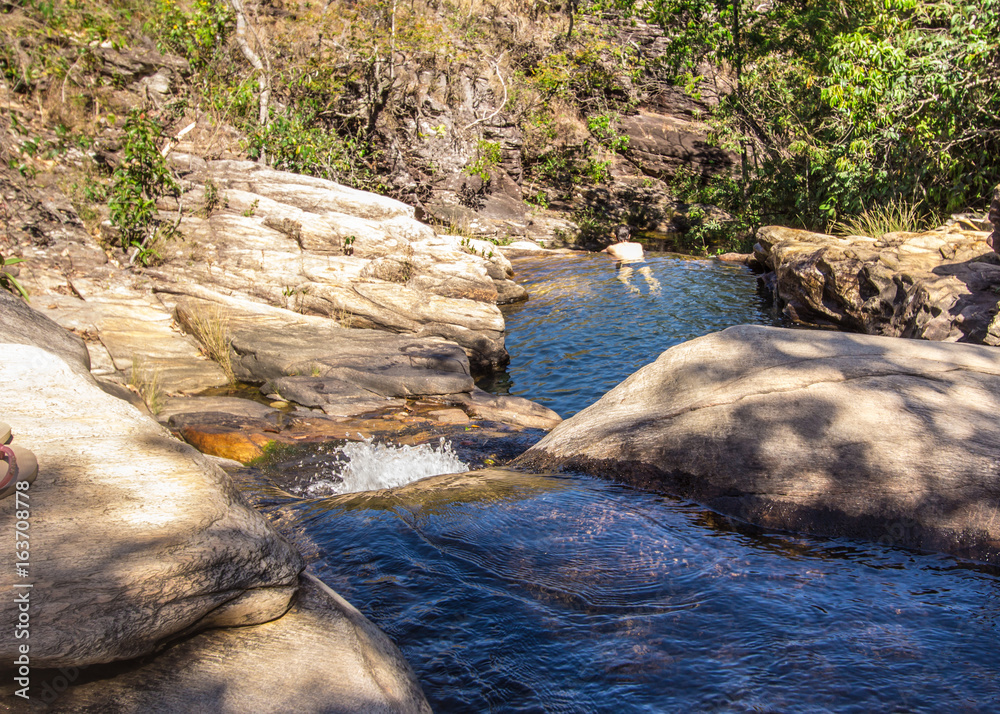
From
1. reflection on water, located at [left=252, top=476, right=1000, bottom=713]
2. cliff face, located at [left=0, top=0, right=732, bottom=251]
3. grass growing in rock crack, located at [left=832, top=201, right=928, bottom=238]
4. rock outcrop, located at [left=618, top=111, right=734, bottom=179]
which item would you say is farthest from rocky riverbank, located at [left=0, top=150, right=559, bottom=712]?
rock outcrop, located at [left=618, top=111, right=734, bottom=179]

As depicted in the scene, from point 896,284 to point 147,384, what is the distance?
359 inches

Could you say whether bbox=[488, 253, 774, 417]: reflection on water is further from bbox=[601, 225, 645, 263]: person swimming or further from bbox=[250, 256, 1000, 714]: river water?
bbox=[250, 256, 1000, 714]: river water

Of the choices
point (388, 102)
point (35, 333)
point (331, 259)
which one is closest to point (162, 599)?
point (35, 333)

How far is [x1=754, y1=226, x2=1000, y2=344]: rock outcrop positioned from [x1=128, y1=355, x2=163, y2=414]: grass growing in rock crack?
7914 mm

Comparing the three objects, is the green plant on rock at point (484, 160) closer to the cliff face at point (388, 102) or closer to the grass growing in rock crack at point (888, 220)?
the cliff face at point (388, 102)

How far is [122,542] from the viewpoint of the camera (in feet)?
7.06

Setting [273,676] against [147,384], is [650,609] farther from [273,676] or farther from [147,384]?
[147,384]

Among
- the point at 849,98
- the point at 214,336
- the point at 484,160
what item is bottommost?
the point at 214,336

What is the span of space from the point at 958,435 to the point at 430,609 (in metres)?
3.22

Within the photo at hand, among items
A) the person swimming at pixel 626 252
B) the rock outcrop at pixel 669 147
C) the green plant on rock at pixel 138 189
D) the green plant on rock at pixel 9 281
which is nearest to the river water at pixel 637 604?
the green plant on rock at pixel 9 281

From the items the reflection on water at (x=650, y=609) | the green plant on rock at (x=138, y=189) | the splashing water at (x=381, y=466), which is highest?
the green plant on rock at (x=138, y=189)

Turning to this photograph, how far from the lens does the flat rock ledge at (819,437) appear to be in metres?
3.66

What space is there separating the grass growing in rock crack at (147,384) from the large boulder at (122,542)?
3.33m

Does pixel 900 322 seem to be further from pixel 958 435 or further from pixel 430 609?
pixel 430 609
